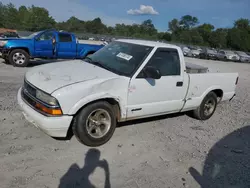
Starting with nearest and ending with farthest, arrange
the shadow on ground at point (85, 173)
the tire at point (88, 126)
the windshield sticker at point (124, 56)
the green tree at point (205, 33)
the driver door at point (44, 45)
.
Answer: the shadow on ground at point (85, 173) → the tire at point (88, 126) → the windshield sticker at point (124, 56) → the driver door at point (44, 45) → the green tree at point (205, 33)

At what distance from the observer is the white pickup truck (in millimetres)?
3275

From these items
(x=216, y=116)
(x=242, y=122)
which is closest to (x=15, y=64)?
(x=216, y=116)

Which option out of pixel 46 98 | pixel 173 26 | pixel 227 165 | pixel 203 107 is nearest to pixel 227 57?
pixel 203 107

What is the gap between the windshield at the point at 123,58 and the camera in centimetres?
400

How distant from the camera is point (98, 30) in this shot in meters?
90.4

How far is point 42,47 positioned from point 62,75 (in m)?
7.48

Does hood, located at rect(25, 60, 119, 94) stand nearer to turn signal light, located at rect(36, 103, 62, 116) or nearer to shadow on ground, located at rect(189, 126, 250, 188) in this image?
turn signal light, located at rect(36, 103, 62, 116)

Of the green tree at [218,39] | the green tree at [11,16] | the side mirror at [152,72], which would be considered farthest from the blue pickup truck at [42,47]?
the green tree at [218,39]

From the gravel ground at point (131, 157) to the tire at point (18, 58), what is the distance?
17.9 ft

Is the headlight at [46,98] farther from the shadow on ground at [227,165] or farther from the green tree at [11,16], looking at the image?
the green tree at [11,16]

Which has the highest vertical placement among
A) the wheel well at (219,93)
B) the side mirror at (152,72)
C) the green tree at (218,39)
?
the green tree at (218,39)

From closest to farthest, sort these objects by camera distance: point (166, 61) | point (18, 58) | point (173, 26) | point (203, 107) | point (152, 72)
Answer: point (152, 72) < point (166, 61) < point (203, 107) < point (18, 58) < point (173, 26)

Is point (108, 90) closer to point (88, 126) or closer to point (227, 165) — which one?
point (88, 126)

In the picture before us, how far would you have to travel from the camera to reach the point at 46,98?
3.23 meters
